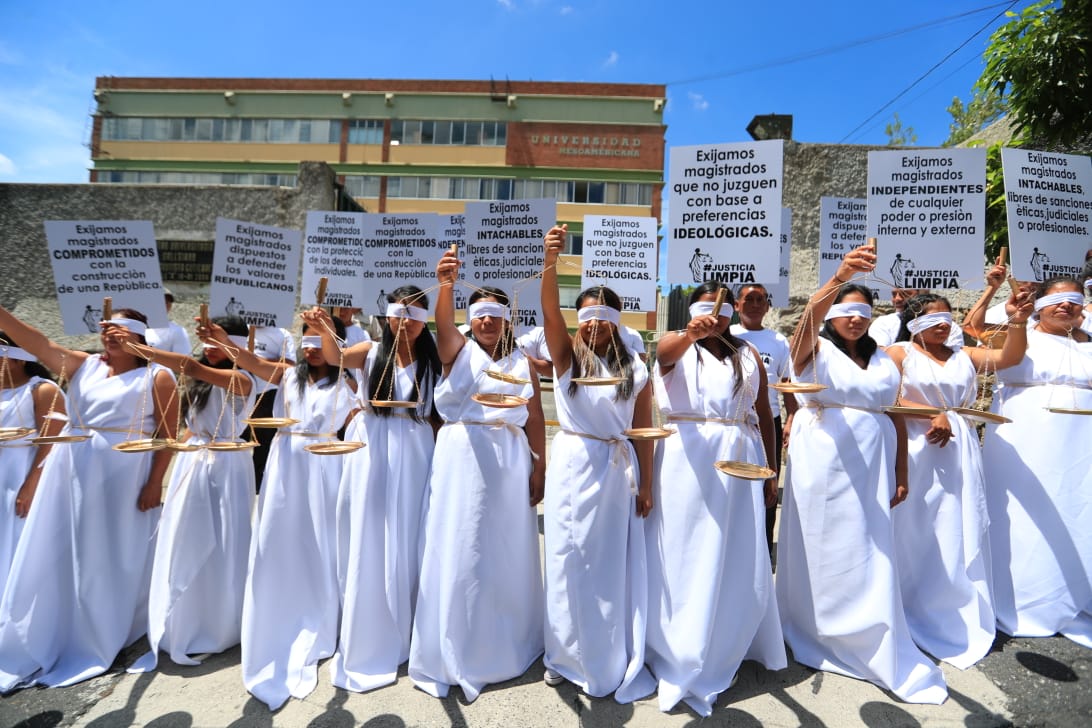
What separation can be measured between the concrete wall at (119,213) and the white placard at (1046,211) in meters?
10.6

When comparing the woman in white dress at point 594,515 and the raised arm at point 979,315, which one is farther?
the raised arm at point 979,315

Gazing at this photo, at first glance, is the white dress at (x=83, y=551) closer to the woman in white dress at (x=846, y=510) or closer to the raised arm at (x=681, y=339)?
the raised arm at (x=681, y=339)

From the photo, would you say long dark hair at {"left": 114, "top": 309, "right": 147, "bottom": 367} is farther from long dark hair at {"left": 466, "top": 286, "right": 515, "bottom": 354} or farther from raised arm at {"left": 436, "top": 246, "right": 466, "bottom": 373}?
long dark hair at {"left": 466, "top": 286, "right": 515, "bottom": 354}

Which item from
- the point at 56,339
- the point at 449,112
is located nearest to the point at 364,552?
the point at 56,339

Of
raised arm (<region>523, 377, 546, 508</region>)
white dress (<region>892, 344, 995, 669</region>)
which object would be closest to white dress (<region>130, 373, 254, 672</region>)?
raised arm (<region>523, 377, 546, 508</region>)

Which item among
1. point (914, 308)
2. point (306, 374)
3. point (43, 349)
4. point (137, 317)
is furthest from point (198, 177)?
point (914, 308)

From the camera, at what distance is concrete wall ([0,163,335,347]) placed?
440 inches

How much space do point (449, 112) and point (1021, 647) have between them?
38.1 metres

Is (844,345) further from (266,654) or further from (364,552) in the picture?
(266,654)

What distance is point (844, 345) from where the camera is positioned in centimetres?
348

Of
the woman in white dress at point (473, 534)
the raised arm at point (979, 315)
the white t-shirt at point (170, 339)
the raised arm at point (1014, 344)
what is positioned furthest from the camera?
the white t-shirt at point (170, 339)

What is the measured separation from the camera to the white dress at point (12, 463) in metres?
3.69

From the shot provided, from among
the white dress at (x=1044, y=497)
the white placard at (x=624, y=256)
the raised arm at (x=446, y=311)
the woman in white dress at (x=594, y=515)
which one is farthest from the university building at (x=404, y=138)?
the woman in white dress at (x=594, y=515)

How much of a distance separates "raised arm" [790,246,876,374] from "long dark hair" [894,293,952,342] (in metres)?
1.20
